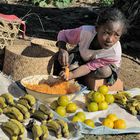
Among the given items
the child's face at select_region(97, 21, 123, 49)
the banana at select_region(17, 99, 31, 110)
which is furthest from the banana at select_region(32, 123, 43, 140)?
the child's face at select_region(97, 21, 123, 49)

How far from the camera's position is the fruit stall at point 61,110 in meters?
4.31

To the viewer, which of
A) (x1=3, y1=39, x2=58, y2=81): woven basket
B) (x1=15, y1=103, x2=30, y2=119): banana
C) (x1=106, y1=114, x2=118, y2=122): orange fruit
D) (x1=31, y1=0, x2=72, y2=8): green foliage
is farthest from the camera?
(x1=31, y1=0, x2=72, y2=8): green foliage

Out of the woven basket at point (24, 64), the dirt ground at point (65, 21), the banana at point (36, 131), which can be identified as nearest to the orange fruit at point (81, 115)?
the banana at point (36, 131)

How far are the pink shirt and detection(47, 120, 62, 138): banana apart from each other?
1280 millimetres

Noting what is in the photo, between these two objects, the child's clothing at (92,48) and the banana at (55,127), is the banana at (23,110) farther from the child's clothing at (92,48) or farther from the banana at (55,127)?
the child's clothing at (92,48)

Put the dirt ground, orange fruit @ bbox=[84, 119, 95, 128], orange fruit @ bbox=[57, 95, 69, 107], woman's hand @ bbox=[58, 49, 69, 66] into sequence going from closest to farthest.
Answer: orange fruit @ bbox=[84, 119, 95, 128]
orange fruit @ bbox=[57, 95, 69, 107]
woman's hand @ bbox=[58, 49, 69, 66]
the dirt ground

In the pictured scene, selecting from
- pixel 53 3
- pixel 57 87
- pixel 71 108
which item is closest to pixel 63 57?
pixel 57 87

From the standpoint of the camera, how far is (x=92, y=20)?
31.2 feet

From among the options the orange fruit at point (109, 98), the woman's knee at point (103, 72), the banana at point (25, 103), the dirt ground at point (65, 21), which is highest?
the woman's knee at point (103, 72)

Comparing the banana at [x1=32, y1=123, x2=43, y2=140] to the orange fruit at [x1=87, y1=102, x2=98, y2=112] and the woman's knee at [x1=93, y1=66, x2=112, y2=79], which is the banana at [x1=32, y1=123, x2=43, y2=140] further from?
the woman's knee at [x1=93, y1=66, x2=112, y2=79]

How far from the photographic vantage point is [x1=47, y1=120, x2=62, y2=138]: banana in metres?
4.30

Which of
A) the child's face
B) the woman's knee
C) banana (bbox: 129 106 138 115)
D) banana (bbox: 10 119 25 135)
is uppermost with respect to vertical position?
the child's face

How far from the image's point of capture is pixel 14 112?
4.42m

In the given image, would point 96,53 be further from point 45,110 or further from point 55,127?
point 55,127
